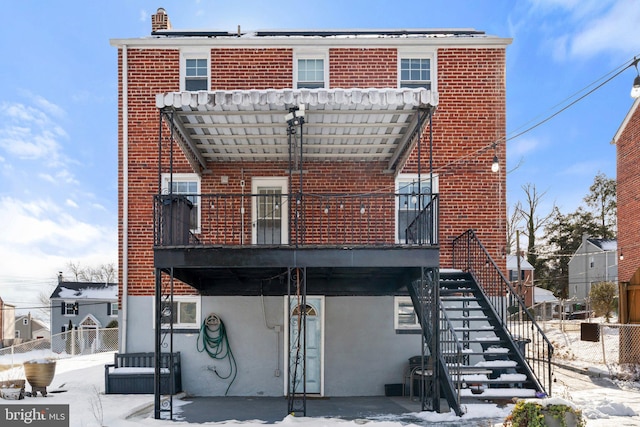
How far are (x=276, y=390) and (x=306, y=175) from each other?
183 inches

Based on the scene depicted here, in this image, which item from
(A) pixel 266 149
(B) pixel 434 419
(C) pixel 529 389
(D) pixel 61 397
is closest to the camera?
(B) pixel 434 419

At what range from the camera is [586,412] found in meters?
10.2

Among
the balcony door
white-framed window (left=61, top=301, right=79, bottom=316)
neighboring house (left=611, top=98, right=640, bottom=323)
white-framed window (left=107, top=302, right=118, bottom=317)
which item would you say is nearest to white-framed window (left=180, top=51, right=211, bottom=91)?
the balcony door

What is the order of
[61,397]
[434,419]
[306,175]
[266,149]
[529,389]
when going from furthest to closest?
[306,175] → [266,149] → [61,397] → [529,389] → [434,419]

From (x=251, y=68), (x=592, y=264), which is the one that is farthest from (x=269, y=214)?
(x=592, y=264)

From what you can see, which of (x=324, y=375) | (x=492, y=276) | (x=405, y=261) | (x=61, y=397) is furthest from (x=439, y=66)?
(x=61, y=397)

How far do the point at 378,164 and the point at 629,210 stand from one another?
1312cm

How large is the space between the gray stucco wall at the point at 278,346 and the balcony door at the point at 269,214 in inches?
51.6

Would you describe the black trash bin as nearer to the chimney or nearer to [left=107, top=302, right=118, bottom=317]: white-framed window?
the chimney

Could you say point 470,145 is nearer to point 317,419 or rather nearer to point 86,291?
point 317,419

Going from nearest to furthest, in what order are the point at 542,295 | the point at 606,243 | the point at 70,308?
the point at 606,243 → the point at 70,308 → the point at 542,295

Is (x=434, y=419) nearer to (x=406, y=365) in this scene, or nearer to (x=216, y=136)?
(x=406, y=365)

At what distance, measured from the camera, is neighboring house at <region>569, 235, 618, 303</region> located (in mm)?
43344

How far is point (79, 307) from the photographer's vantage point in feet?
159
